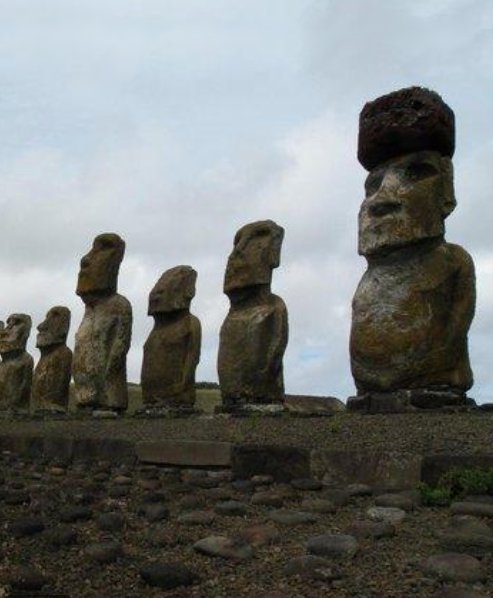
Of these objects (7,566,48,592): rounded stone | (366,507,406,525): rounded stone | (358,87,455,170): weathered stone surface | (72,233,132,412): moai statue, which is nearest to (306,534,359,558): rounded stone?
(366,507,406,525): rounded stone

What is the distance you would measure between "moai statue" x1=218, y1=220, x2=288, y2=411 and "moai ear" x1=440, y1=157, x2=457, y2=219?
2850 mm

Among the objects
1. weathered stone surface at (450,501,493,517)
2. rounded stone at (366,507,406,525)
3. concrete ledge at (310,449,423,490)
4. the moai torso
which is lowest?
rounded stone at (366,507,406,525)

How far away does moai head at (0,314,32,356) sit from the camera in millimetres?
17516

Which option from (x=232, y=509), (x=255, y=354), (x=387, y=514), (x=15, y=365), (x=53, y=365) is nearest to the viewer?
(x=387, y=514)

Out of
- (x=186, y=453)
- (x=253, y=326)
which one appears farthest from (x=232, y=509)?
(x=253, y=326)

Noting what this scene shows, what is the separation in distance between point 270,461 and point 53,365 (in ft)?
33.5

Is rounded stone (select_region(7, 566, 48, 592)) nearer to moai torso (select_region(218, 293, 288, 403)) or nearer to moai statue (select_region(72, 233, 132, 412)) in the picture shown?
moai torso (select_region(218, 293, 288, 403))

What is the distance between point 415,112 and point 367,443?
4105 mm

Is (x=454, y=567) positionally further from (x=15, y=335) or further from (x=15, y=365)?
(x=15, y=335)

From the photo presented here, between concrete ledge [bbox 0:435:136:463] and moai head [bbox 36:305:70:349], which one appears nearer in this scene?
concrete ledge [bbox 0:435:136:463]

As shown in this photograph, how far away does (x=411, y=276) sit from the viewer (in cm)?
866

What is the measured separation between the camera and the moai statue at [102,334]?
13867 mm

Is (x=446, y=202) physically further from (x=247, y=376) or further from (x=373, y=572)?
(x=373, y=572)

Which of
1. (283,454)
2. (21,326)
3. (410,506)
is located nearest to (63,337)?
(21,326)
